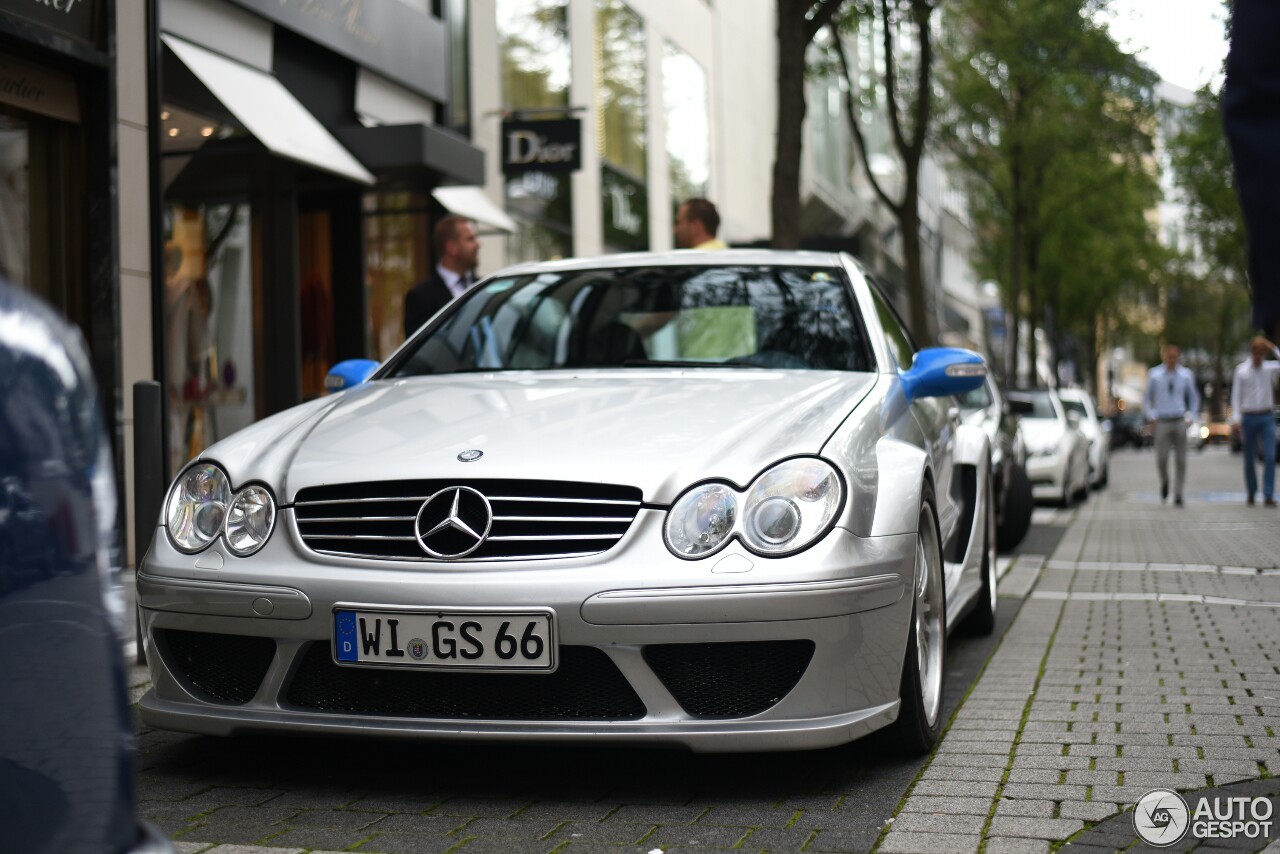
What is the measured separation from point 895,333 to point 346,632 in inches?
105

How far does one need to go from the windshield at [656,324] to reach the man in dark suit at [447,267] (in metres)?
2.47

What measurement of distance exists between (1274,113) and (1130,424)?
58.4 metres

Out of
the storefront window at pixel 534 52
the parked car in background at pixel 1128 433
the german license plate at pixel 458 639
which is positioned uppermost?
the storefront window at pixel 534 52

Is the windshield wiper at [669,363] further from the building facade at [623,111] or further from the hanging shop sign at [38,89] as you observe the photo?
the building facade at [623,111]

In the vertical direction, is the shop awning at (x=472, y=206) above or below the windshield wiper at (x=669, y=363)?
above

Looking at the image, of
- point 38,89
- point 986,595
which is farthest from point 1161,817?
point 38,89

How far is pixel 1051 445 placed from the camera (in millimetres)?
17656

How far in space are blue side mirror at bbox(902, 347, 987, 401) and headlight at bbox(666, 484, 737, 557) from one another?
1.32 metres

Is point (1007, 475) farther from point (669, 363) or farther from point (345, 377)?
point (345, 377)

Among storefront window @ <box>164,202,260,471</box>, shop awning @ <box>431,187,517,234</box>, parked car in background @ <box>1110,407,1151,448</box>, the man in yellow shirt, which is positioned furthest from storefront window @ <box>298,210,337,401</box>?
parked car in background @ <box>1110,407,1151,448</box>

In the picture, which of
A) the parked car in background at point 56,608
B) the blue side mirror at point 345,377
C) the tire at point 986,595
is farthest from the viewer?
the tire at point 986,595

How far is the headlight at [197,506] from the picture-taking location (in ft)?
12.9

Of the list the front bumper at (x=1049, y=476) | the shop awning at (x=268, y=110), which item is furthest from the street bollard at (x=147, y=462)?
the front bumper at (x=1049, y=476)

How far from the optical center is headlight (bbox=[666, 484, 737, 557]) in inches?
143
